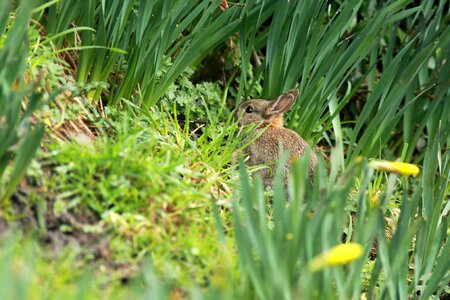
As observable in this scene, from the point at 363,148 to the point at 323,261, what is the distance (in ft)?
9.99

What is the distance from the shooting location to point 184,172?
14.6 feet

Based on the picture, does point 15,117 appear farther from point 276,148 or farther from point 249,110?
point 249,110

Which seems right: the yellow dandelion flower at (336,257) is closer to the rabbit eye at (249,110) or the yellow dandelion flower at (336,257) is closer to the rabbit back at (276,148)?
the rabbit back at (276,148)

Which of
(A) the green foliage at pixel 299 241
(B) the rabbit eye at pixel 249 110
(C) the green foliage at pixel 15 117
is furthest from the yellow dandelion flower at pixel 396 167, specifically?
(B) the rabbit eye at pixel 249 110

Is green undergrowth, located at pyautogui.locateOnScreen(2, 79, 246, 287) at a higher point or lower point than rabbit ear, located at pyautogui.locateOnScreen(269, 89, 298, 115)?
higher

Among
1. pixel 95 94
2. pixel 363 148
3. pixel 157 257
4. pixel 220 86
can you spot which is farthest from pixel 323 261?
pixel 220 86

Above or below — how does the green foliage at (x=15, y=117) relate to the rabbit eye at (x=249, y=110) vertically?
above

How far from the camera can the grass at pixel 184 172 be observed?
3537 mm

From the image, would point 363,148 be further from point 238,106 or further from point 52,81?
point 52,81

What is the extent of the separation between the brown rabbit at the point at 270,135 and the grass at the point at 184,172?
15 centimetres

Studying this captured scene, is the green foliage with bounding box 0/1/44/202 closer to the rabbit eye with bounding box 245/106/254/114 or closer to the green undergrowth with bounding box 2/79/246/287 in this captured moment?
the green undergrowth with bounding box 2/79/246/287

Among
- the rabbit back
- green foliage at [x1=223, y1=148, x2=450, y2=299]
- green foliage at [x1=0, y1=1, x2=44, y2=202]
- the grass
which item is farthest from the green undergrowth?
the rabbit back

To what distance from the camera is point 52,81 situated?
4766 mm

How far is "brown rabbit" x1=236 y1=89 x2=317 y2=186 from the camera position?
579 centimetres
